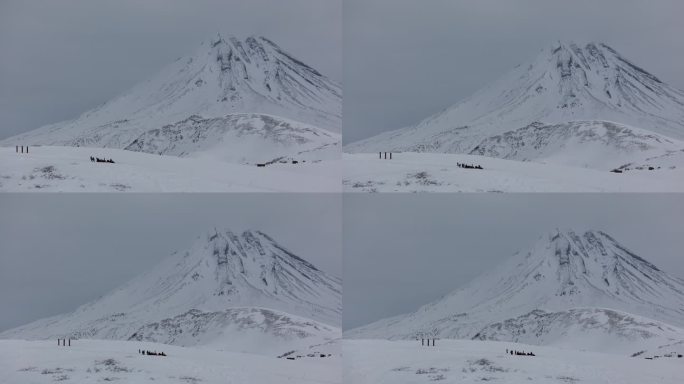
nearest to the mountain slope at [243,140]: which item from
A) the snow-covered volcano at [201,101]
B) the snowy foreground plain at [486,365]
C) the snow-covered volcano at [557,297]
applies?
the snow-covered volcano at [201,101]

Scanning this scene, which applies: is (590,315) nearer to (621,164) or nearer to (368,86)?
(621,164)

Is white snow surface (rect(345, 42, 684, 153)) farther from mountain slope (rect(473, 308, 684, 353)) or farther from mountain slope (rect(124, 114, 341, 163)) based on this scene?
mountain slope (rect(473, 308, 684, 353))

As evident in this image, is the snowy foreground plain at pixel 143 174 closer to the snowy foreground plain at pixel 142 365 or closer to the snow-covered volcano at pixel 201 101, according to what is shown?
the snow-covered volcano at pixel 201 101

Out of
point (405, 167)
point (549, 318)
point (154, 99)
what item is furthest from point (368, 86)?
point (549, 318)

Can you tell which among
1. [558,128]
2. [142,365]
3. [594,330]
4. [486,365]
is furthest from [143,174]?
[594,330]

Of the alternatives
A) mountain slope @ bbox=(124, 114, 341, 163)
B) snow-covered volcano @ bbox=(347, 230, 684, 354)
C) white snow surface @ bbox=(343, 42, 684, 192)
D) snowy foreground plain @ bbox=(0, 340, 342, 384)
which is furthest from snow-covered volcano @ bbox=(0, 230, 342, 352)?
white snow surface @ bbox=(343, 42, 684, 192)

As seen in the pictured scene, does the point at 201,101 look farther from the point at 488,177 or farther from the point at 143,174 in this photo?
the point at 488,177
